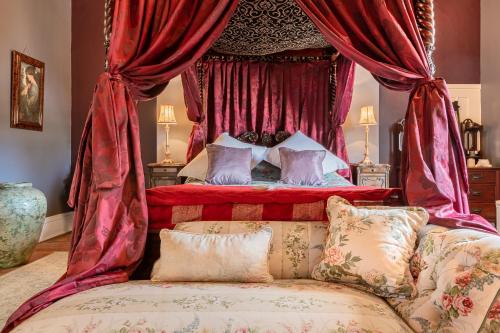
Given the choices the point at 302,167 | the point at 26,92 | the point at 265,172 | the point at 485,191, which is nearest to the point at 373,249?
the point at 302,167

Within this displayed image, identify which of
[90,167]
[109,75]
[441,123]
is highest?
[109,75]

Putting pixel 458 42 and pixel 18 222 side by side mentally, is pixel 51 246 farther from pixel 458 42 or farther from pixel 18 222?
pixel 458 42

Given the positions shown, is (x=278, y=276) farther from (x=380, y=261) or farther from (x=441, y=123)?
(x=441, y=123)

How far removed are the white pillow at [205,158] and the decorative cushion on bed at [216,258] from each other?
2092 mm

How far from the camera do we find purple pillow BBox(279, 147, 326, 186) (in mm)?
3650

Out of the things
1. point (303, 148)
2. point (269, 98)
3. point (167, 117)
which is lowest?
point (303, 148)

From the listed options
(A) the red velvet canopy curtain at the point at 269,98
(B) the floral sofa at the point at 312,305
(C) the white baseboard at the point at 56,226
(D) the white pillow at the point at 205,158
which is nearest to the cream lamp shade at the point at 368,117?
(A) the red velvet canopy curtain at the point at 269,98

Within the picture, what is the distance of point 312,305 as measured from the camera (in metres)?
1.44

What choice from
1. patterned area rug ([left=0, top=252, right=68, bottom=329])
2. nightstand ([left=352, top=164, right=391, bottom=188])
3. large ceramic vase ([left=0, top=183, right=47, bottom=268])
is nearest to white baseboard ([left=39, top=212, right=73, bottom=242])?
patterned area rug ([left=0, top=252, right=68, bottom=329])

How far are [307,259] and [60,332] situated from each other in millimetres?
1126

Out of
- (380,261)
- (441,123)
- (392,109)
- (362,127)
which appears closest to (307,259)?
(380,261)

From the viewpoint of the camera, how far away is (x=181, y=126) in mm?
5020

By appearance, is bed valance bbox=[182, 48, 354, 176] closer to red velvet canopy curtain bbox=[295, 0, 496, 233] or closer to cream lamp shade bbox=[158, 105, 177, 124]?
cream lamp shade bbox=[158, 105, 177, 124]

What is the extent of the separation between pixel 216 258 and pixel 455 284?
3.15 feet
